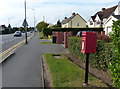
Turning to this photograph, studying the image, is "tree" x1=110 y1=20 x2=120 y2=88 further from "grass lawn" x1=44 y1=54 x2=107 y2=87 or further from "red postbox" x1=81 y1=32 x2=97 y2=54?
"red postbox" x1=81 y1=32 x2=97 y2=54

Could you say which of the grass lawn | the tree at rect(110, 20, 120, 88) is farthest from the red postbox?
the tree at rect(110, 20, 120, 88)

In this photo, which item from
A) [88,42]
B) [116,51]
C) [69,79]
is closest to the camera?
[116,51]

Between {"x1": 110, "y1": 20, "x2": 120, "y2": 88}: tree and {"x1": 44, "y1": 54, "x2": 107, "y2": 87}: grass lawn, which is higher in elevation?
{"x1": 110, "y1": 20, "x2": 120, "y2": 88}: tree

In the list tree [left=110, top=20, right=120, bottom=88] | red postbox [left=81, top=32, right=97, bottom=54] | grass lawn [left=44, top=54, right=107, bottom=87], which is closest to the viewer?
tree [left=110, top=20, right=120, bottom=88]

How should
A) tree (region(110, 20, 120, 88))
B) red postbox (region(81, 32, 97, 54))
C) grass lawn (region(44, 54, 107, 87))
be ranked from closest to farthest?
1. tree (region(110, 20, 120, 88))
2. grass lawn (region(44, 54, 107, 87))
3. red postbox (region(81, 32, 97, 54))

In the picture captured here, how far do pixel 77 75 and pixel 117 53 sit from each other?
3.46m

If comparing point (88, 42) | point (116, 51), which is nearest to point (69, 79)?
point (88, 42)

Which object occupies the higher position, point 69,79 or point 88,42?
point 88,42

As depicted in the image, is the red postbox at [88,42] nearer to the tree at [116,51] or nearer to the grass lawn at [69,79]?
the grass lawn at [69,79]

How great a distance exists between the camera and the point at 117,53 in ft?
Answer: 12.6

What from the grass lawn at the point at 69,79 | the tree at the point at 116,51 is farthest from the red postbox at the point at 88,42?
the tree at the point at 116,51

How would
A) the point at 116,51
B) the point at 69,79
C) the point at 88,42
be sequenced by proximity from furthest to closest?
1. the point at 69,79
2. the point at 88,42
3. the point at 116,51

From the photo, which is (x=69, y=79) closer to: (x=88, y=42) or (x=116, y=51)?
(x=88, y=42)

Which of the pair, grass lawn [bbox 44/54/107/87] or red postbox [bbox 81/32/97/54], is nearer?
grass lawn [bbox 44/54/107/87]
